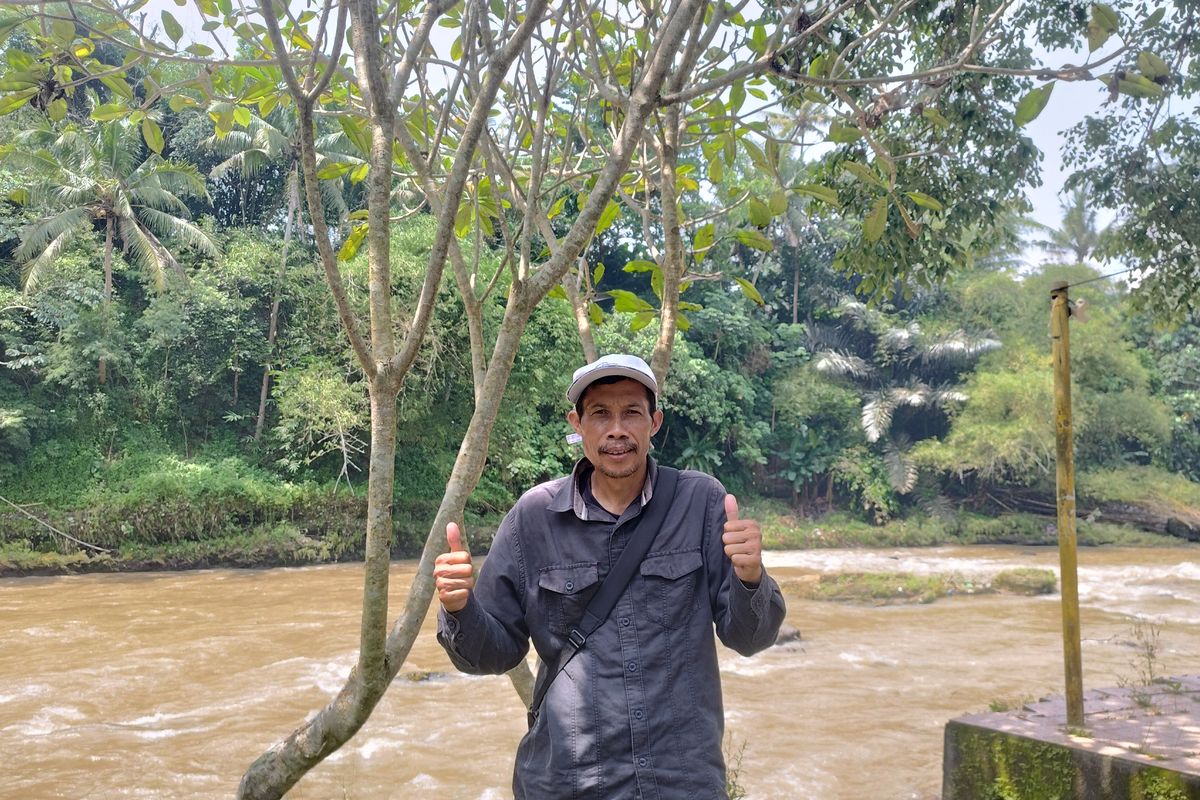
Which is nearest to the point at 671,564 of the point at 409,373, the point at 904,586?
the point at 904,586

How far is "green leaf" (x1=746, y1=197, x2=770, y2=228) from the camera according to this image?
286 centimetres

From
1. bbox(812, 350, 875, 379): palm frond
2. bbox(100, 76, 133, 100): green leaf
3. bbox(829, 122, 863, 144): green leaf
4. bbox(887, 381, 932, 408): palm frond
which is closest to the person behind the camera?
bbox(100, 76, 133, 100): green leaf

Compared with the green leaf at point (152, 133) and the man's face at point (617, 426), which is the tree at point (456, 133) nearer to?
the green leaf at point (152, 133)

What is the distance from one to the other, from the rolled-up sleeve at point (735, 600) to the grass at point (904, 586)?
471 inches

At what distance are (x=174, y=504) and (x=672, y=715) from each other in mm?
16082

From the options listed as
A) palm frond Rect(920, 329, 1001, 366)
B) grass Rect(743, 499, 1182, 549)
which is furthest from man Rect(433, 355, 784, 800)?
palm frond Rect(920, 329, 1001, 366)

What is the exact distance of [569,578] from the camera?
169cm

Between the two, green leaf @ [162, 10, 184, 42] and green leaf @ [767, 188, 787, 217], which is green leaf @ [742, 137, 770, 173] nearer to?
green leaf @ [767, 188, 787, 217]

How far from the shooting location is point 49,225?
651 inches

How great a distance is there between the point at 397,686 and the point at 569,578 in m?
7.27

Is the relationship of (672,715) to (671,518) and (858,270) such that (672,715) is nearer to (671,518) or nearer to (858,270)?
(671,518)

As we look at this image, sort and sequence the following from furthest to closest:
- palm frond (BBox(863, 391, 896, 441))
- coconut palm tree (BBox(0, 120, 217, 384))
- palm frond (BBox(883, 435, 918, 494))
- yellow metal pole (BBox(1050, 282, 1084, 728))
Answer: palm frond (BBox(863, 391, 896, 441)) < palm frond (BBox(883, 435, 918, 494)) < coconut palm tree (BBox(0, 120, 217, 384)) < yellow metal pole (BBox(1050, 282, 1084, 728))

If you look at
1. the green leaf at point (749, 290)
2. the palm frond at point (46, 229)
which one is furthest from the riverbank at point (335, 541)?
the green leaf at point (749, 290)

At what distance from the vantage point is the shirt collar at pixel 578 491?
1.74m
